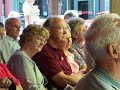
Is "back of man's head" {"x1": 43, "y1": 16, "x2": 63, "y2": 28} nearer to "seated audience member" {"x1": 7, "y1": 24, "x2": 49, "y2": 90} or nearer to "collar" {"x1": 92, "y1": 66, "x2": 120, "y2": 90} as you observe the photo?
"seated audience member" {"x1": 7, "y1": 24, "x2": 49, "y2": 90}

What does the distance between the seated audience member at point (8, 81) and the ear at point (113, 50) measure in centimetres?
123

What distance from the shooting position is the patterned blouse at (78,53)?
3.70 meters

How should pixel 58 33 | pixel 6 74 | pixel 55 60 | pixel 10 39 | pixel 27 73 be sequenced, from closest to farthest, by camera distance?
pixel 6 74, pixel 27 73, pixel 55 60, pixel 58 33, pixel 10 39

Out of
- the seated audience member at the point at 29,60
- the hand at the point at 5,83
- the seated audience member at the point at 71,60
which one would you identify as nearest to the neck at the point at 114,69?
the hand at the point at 5,83

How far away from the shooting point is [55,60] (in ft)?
9.71

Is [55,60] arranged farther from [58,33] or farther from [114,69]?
[114,69]

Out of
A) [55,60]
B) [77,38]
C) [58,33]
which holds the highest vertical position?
[58,33]

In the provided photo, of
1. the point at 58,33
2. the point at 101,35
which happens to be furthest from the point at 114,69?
the point at 58,33

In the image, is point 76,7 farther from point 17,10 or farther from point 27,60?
point 27,60

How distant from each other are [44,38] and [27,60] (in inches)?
11.3

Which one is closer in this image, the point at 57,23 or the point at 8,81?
the point at 8,81

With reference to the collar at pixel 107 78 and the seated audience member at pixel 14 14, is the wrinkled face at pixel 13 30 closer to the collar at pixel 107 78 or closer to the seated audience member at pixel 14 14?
the seated audience member at pixel 14 14

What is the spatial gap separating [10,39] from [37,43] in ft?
6.75

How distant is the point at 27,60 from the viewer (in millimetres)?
2854
